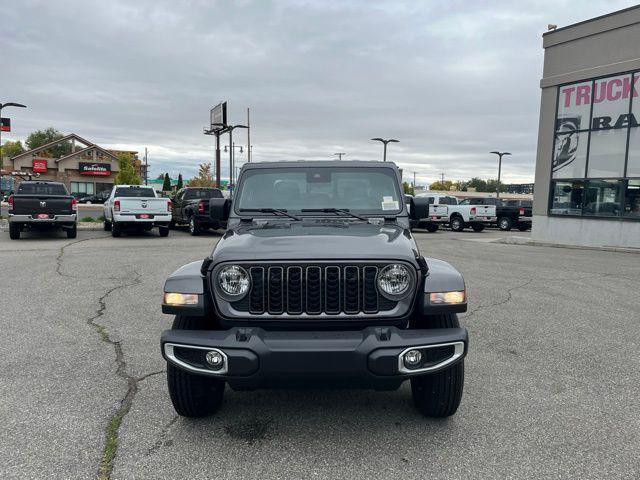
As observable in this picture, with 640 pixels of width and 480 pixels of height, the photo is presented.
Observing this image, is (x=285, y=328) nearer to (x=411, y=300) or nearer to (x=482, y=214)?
(x=411, y=300)

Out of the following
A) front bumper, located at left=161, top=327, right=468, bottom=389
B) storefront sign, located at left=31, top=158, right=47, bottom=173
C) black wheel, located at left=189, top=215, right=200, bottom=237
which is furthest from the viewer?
storefront sign, located at left=31, top=158, right=47, bottom=173

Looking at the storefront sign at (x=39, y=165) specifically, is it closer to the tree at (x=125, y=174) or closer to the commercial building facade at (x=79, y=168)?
the commercial building facade at (x=79, y=168)

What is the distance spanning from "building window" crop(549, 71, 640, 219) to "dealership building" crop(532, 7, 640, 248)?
0.09 ft

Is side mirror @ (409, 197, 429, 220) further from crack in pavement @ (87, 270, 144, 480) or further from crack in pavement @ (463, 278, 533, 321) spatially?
crack in pavement @ (87, 270, 144, 480)

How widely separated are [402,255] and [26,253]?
39.2 feet

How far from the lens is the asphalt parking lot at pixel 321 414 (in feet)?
9.50

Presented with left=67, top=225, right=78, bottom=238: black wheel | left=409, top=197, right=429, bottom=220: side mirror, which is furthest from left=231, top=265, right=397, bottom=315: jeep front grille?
left=67, top=225, right=78, bottom=238: black wheel

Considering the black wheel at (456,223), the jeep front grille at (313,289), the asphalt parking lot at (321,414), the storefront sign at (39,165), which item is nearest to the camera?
the asphalt parking lot at (321,414)

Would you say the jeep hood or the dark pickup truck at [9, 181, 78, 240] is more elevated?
the jeep hood

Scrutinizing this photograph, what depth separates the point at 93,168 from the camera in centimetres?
5991

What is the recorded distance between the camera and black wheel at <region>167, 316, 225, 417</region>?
3.23 meters

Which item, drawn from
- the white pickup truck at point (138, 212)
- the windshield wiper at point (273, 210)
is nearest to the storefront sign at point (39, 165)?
the white pickup truck at point (138, 212)

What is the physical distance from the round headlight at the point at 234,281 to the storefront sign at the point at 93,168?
63.2 m

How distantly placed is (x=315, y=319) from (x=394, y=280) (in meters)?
0.54
